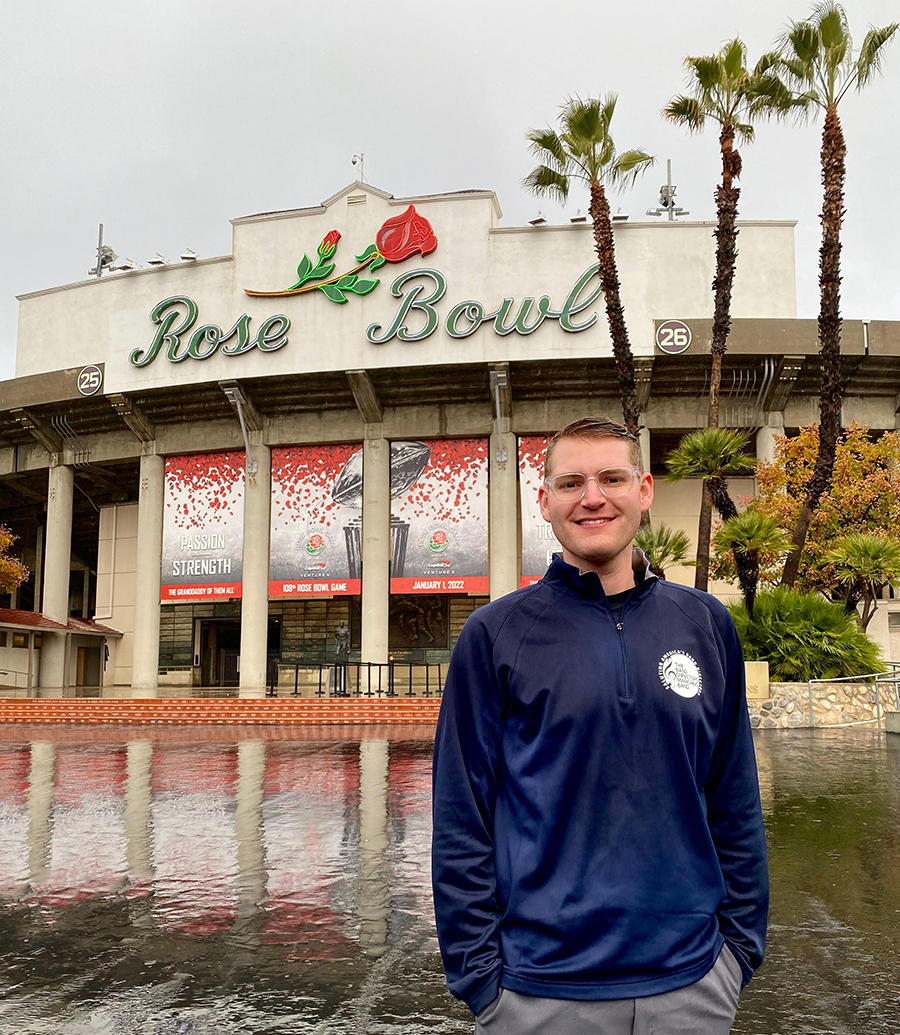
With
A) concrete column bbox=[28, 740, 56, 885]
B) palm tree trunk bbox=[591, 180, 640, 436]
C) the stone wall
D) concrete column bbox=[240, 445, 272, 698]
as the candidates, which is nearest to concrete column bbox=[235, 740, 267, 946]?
concrete column bbox=[28, 740, 56, 885]

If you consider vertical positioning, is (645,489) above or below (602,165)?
below

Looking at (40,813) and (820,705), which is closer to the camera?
(40,813)

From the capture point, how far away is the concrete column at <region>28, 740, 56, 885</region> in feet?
21.3

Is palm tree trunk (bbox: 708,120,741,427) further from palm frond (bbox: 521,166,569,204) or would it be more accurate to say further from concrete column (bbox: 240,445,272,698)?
concrete column (bbox: 240,445,272,698)

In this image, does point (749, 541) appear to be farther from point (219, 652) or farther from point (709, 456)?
point (219, 652)

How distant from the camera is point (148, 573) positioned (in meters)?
32.5

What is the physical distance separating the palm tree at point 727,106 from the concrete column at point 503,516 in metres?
10.1

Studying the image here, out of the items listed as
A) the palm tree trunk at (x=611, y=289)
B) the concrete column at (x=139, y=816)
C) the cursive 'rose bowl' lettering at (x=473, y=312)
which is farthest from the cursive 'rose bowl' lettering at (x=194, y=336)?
the concrete column at (x=139, y=816)

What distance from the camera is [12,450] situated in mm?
36375

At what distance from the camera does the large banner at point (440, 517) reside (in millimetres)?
29641

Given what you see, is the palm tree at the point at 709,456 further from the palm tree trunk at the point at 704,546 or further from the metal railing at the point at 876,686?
the metal railing at the point at 876,686

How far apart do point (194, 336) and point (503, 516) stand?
11.5 meters

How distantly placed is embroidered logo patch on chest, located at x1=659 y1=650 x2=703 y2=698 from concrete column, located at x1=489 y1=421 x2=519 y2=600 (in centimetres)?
2764

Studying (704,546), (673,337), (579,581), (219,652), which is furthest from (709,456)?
(219,652)
